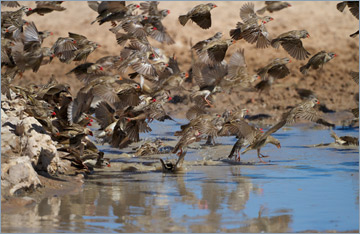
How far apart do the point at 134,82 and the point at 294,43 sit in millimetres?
2767

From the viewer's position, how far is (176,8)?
2414cm

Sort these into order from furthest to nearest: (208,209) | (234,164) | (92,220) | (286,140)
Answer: (286,140) → (234,164) → (208,209) → (92,220)

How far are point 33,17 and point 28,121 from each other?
48.2ft

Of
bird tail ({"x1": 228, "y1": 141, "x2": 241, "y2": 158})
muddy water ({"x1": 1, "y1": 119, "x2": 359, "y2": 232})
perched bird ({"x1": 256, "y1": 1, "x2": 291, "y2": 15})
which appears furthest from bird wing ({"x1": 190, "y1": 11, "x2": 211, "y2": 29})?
perched bird ({"x1": 256, "y1": 1, "x2": 291, "y2": 15})

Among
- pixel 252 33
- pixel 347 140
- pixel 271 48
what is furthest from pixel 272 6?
pixel 252 33

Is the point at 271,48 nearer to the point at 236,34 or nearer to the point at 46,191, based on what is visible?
the point at 236,34

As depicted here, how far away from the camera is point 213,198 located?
9539 mm

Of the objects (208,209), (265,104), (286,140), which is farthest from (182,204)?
(265,104)

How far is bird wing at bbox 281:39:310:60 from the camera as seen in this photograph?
1273 cm

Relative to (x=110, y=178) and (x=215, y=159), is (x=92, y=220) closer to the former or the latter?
(x=110, y=178)

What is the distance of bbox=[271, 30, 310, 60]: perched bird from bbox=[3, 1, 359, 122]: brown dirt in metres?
6.11

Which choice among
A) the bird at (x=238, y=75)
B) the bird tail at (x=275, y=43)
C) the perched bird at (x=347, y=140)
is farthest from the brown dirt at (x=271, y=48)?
the bird tail at (x=275, y=43)

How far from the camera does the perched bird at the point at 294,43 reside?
1265cm

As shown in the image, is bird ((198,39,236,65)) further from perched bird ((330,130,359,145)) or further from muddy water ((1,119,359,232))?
perched bird ((330,130,359,145))
